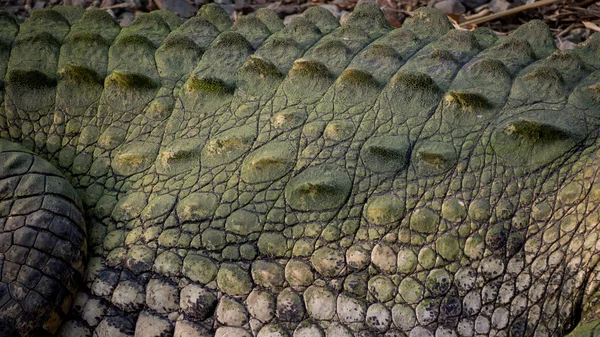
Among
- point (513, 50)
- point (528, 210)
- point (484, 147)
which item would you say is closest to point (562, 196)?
point (528, 210)

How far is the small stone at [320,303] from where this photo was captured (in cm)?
218

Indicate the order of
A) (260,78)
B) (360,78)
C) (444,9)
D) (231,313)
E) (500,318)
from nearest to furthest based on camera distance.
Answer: (500,318), (231,313), (360,78), (260,78), (444,9)

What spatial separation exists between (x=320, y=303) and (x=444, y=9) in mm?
2393

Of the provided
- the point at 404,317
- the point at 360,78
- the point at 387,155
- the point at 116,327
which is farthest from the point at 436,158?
the point at 116,327

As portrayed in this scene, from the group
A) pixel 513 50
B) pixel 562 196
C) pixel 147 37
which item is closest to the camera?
pixel 562 196

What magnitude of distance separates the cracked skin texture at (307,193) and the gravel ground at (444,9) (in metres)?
1.57

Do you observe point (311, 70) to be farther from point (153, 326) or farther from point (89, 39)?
point (153, 326)

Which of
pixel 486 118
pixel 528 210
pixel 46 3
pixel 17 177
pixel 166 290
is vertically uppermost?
pixel 486 118

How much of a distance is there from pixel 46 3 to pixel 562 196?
3.21m

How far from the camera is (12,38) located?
8.88 feet

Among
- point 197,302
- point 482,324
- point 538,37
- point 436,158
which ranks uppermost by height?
point 538,37

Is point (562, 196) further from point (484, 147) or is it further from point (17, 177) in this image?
point (17, 177)

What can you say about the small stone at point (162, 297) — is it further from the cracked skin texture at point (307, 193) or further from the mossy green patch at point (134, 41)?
the mossy green patch at point (134, 41)

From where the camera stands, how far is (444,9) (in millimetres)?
4098
